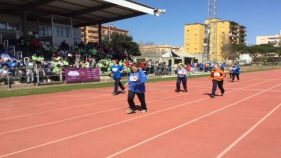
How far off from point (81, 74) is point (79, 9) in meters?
10.4

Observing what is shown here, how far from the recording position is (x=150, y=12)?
28062 millimetres

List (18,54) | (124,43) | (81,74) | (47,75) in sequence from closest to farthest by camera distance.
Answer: (47,75) < (81,74) < (18,54) < (124,43)

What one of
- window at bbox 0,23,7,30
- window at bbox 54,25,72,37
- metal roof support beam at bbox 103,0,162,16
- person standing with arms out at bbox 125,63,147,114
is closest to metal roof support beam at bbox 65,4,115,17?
metal roof support beam at bbox 103,0,162,16

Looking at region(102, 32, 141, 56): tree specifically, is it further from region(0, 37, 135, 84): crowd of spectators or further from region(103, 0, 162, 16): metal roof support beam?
region(103, 0, 162, 16): metal roof support beam

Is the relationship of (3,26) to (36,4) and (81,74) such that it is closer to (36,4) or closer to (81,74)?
(36,4)

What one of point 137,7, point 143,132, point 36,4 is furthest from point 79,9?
point 143,132

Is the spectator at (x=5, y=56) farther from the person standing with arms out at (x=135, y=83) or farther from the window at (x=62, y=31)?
the person standing with arms out at (x=135, y=83)

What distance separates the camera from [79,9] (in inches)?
1096

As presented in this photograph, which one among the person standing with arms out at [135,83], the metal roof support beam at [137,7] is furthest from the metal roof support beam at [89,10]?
the person standing with arms out at [135,83]

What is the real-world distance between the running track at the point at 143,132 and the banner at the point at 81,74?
390 inches

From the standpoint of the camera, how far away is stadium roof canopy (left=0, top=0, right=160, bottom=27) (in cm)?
2467

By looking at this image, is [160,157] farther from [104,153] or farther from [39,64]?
[39,64]

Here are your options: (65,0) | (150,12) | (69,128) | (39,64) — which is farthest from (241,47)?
(69,128)

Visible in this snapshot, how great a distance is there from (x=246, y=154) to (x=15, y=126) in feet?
18.6
